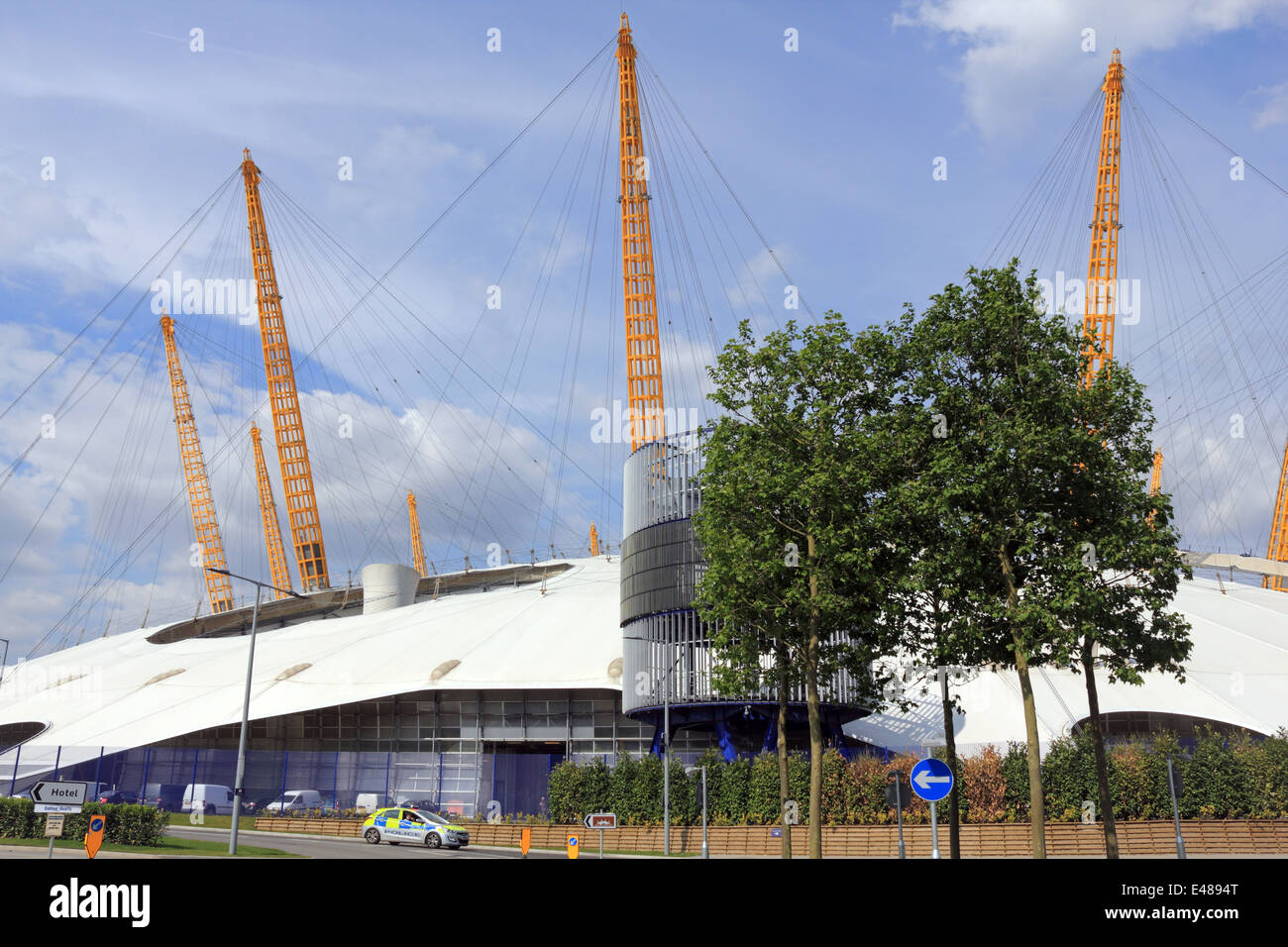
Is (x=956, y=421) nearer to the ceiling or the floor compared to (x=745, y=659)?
nearer to the ceiling

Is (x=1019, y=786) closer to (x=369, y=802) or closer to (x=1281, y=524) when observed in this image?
(x=369, y=802)

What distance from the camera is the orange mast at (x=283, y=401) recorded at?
111938 mm

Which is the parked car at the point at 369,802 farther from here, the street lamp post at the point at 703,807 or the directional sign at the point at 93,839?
the directional sign at the point at 93,839

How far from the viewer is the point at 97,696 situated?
74.6 meters

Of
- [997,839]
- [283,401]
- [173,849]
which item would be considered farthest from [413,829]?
[283,401]

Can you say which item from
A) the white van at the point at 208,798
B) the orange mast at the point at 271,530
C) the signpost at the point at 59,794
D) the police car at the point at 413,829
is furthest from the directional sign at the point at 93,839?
the orange mast at the point at 271,530

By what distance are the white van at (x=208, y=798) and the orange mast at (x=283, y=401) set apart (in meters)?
51.4

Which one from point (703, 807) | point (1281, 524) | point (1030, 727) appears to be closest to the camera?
point (1030, 727)

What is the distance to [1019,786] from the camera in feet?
135

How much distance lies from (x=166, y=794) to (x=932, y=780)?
174 feet
